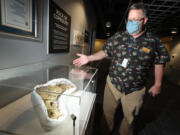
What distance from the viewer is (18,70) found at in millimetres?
841

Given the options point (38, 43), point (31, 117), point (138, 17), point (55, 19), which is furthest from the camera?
point (55, 19)

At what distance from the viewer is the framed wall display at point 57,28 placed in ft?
4.16

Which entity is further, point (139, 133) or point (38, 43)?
point (139, 133)

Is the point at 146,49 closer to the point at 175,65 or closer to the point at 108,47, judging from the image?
the point at 108,47

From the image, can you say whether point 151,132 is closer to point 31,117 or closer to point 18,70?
point 31,117

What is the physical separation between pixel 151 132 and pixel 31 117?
184 centimetres

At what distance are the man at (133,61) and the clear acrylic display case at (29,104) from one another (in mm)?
439

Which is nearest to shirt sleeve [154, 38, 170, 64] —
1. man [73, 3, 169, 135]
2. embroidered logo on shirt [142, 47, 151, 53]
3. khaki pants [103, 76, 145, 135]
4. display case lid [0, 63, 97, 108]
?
man [73, 3, 169, 135]

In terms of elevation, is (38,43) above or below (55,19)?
below

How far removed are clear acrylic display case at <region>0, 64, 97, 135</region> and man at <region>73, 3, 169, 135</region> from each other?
0.44 meters

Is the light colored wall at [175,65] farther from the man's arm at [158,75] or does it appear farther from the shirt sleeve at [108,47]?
the shirt sleeve at [108,47]

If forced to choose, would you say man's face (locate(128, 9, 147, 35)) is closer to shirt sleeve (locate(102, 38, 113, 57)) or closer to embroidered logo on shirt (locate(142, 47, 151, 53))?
embroidered logo on shirt (locate(142, 47, 151, 53))

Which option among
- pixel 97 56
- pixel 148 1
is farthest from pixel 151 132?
pixel 148 1

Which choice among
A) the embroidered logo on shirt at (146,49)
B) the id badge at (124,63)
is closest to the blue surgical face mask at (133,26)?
the embroidered logo on shirt at (146,49)
